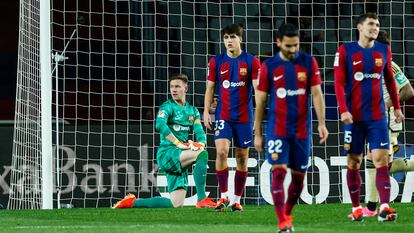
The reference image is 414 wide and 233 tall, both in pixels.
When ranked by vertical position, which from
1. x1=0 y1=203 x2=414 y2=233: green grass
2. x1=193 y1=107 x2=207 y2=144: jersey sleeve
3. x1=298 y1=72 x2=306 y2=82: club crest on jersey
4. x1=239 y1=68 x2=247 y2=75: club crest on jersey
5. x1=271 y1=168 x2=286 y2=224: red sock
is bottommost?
x1=0 y1=203 x2=414 y2=233: green grass

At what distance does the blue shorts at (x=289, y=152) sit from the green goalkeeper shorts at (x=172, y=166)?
552 cm

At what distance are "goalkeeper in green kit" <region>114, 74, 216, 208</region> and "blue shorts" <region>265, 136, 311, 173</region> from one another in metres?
4.77

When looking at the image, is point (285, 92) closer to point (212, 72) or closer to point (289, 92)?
point (289, 92)

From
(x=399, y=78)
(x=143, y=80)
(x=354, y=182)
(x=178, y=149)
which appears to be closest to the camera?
(x=354, y=182)

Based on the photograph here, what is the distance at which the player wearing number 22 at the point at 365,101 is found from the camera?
410 inches

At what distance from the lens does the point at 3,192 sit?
1744 cm

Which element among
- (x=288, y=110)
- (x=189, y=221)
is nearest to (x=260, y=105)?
(x=288, y=110)

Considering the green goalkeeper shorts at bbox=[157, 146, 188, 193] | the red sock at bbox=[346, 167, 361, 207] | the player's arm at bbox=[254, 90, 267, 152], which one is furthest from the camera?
the green goalkeeper shorts at bbox=[157, 146, 188, 193]

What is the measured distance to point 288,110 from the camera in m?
9.21

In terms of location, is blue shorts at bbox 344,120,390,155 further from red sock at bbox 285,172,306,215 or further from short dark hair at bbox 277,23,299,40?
short dark hair at bbox 277,23,299,40

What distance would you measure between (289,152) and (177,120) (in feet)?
17.5

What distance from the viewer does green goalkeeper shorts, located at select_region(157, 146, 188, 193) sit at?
14.7 meters

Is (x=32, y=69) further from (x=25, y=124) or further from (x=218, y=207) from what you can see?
(x=218, y=207)

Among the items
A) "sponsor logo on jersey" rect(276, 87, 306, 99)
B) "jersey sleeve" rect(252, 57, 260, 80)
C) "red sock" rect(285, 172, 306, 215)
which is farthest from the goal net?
"sponsor logo on jersey" rect(276, 87, 306, 99)
